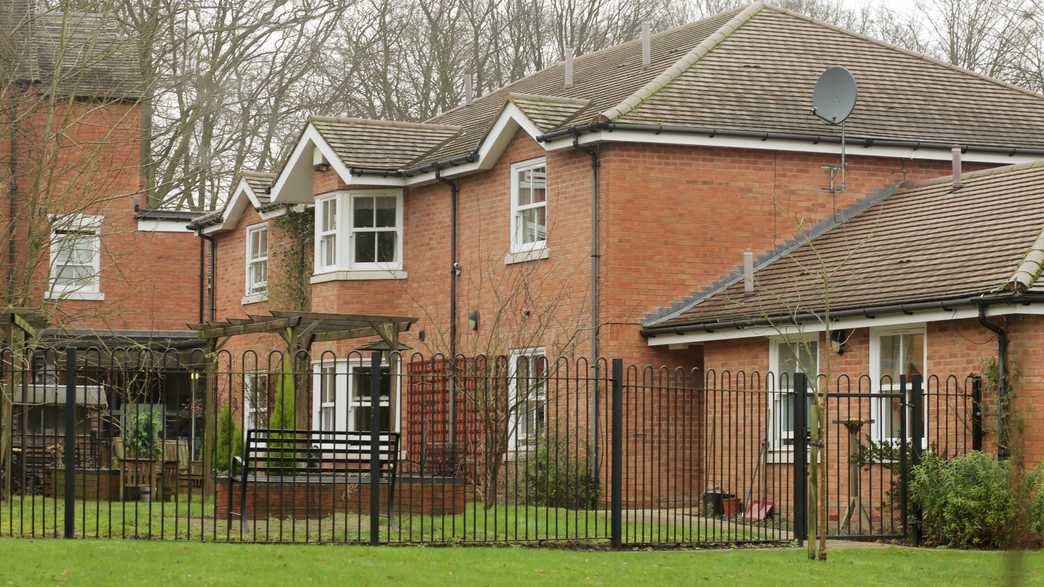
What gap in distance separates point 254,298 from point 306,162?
527cm

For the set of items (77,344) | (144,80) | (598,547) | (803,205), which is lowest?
(598,547)

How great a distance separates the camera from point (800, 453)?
15.7 m


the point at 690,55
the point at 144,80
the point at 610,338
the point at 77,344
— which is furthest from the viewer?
the point at 77,344

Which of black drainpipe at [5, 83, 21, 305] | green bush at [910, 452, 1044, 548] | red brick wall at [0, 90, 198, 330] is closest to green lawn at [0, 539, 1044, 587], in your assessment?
green bush at [910, 452, 1044, 548]

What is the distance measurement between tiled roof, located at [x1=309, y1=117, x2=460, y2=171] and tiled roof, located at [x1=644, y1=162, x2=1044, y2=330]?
6.47 meters

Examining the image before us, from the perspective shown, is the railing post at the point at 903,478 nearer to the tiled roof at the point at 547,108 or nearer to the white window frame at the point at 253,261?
the tiled roof at the point at 547,108

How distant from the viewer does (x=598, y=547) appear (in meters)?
14.5

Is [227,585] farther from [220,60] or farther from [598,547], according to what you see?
[220,60]

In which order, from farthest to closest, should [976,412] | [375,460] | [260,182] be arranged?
[260,182]
[976,412]
[375,460]

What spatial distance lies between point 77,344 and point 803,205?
568 inches

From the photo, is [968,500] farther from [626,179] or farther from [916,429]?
[626,179]

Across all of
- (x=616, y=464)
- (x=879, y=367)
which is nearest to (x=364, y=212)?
(x=879, y=367)

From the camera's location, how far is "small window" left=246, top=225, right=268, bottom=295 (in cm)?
3153

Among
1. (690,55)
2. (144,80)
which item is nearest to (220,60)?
(144,80)
